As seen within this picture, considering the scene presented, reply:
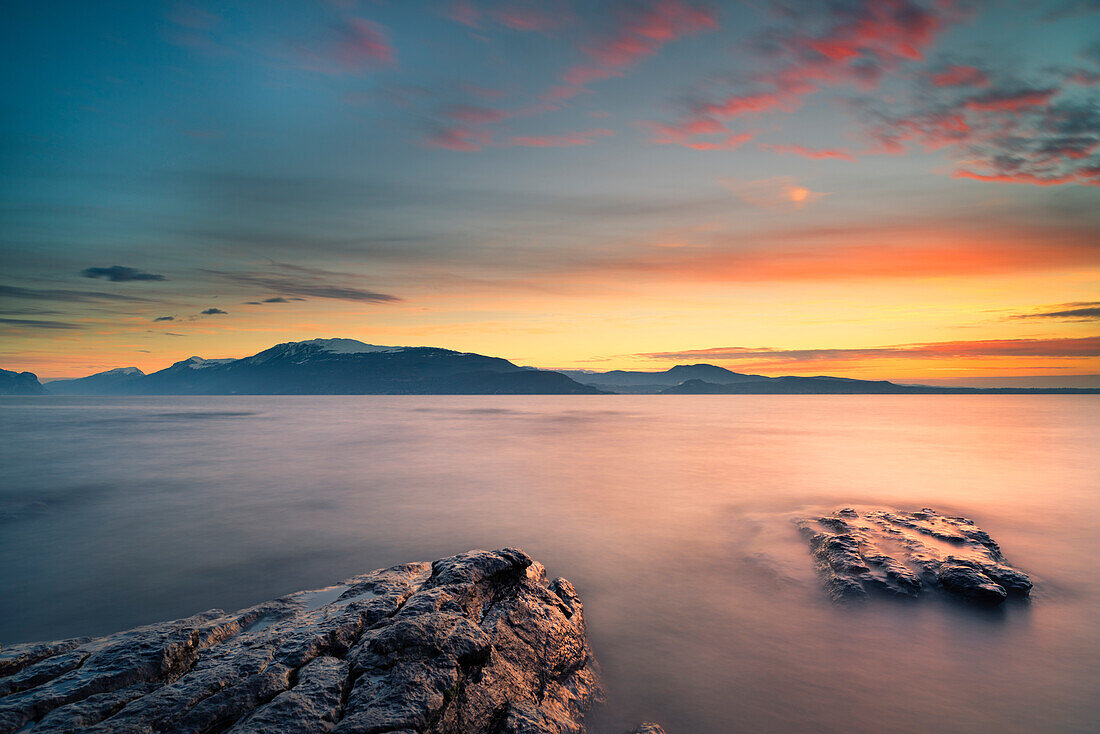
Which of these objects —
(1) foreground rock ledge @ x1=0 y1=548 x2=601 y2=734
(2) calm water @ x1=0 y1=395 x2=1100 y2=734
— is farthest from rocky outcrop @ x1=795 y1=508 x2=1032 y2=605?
(1) foreground rock ledge @ x1=0 y1=548 x2=601 y2=734

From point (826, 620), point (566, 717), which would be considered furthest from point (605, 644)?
point (826, 620)

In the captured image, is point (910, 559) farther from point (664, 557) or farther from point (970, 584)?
point (664, 557)

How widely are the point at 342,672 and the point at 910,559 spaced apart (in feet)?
32.4

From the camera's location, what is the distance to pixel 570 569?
10258 mm

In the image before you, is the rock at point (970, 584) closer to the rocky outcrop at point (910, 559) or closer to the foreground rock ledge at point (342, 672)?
the rocky outcrop at point (910, 559)

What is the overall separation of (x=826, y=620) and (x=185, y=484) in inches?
870

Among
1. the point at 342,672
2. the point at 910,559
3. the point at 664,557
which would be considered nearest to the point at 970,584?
the point at 910,559

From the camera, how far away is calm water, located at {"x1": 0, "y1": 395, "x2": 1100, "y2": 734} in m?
5.96

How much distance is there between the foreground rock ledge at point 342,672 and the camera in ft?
12.7

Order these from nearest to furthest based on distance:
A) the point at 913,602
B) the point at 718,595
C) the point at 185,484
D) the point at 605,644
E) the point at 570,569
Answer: the point at 605,644
the point at 913,602
the point at 718,595
the point at 570,569
the point at 185,484

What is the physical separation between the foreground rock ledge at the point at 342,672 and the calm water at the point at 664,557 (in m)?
1.27

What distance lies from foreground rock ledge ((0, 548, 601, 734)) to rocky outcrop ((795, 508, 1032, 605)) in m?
5.47

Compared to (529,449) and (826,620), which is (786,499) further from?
(529,449)

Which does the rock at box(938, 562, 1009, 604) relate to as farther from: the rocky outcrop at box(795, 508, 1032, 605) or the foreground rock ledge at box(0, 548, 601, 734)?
the foreground rock ledge at box(0, 548, 601, 734)
